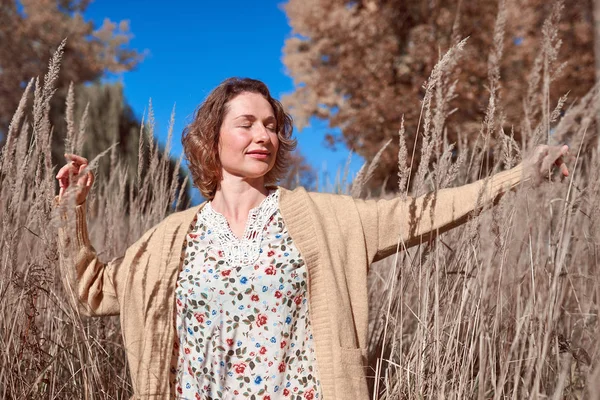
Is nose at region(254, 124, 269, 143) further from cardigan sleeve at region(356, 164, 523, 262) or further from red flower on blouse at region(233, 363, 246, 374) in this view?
red flower on blouse at region(233, 363, 246, 374)

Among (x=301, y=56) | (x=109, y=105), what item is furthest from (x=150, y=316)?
(x=301, y=56)

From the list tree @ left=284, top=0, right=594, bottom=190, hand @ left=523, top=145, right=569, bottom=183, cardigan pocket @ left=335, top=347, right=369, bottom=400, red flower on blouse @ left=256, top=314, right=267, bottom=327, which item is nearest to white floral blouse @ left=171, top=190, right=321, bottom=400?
red flower on blouse @ left=256, top=314, right=267, bottom=327

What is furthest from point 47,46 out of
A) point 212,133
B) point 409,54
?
point 212,133

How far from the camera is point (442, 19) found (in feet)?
36.0

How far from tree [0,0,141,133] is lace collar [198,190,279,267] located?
48.4 ft

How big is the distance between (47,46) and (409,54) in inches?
441

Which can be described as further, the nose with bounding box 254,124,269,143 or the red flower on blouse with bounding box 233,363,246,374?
the nose with bounding box 254,124,269,143

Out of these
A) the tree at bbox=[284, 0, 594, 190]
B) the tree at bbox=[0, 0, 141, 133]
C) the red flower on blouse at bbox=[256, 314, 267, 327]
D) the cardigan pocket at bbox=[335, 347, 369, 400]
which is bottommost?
the cardigan pocket at bbox=[335, 347, 369, 400]

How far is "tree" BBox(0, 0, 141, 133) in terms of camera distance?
51.9 ft

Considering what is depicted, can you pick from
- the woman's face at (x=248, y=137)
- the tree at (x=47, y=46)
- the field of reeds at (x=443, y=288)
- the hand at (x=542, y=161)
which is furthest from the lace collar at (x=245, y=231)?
the tree at (x=47, y=46)

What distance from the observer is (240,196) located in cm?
180

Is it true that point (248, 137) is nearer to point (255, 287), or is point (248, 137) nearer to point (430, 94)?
point (255, 287)

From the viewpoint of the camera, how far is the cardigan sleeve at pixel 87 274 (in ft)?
5.08

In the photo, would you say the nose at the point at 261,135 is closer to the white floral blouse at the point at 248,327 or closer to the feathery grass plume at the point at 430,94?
the white floral blouse at the point at 248,327
